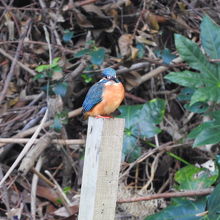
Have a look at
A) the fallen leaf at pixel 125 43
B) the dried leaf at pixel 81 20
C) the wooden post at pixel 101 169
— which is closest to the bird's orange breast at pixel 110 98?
the wooden post at pixel 101 169

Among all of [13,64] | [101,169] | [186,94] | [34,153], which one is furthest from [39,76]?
[101,169]

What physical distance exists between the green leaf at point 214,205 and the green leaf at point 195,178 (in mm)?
383

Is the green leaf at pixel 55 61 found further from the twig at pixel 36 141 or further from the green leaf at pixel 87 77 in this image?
the twig at pixel 36 141

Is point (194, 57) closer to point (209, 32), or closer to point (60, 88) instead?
point (209, 32)

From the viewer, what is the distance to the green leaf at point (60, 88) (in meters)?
4.18

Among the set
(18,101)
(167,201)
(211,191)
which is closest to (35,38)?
(18,101)

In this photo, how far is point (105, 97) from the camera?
2727mm

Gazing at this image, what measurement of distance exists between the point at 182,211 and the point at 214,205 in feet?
0.78

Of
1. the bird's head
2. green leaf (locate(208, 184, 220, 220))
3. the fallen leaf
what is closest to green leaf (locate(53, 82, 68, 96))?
the fallen leaf

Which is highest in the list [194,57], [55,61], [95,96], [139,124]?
[95,96]

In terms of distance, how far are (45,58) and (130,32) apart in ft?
2.81

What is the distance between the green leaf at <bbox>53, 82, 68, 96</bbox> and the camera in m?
4.18

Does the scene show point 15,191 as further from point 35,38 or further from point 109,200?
point 109,200

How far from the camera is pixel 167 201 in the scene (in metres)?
4.09
